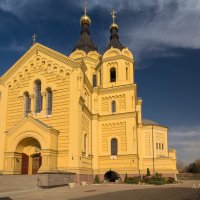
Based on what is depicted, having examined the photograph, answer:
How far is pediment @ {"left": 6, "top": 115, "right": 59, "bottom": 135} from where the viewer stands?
94.7ft

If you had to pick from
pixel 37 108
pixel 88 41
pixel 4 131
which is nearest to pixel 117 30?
pixel 88 41

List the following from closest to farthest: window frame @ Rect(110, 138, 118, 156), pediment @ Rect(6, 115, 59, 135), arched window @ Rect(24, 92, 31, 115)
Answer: pediment @ Rect(6, 115, 59, 135) < arched window @ Rect(24, 92, 31, 115) < window frame @ Rect(110, 138, 118, 156)

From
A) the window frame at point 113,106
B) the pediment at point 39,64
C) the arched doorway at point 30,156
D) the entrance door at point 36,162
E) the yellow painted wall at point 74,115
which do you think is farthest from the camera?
the window frame at point 113,106

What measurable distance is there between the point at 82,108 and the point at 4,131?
9191 mm

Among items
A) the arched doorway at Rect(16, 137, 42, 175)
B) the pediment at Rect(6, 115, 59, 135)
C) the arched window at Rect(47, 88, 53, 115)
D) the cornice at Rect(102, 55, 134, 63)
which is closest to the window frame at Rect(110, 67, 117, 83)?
the cornice at Rect(102, 55, 134, 63)

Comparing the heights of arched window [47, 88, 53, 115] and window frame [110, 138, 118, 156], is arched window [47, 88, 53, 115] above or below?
above

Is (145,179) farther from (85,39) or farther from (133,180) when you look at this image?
(85,39)

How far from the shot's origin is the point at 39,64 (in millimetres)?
33781

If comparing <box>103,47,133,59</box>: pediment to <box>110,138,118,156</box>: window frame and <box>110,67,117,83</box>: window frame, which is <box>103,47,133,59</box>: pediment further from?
<box>110,138,118,156</box>: window frame

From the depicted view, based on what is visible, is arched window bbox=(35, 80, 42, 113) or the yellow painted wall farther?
arched window bbox=(35, 80, 42, 113)

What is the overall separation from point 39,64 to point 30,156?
34.4 feet

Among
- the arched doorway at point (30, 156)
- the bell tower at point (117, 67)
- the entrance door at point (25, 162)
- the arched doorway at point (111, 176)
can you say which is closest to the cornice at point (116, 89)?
the bell tower at point (117, 67)

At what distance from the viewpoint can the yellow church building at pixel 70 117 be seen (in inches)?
1153

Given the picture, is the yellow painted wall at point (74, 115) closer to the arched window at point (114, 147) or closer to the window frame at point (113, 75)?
the arched window at point (114, 147)
